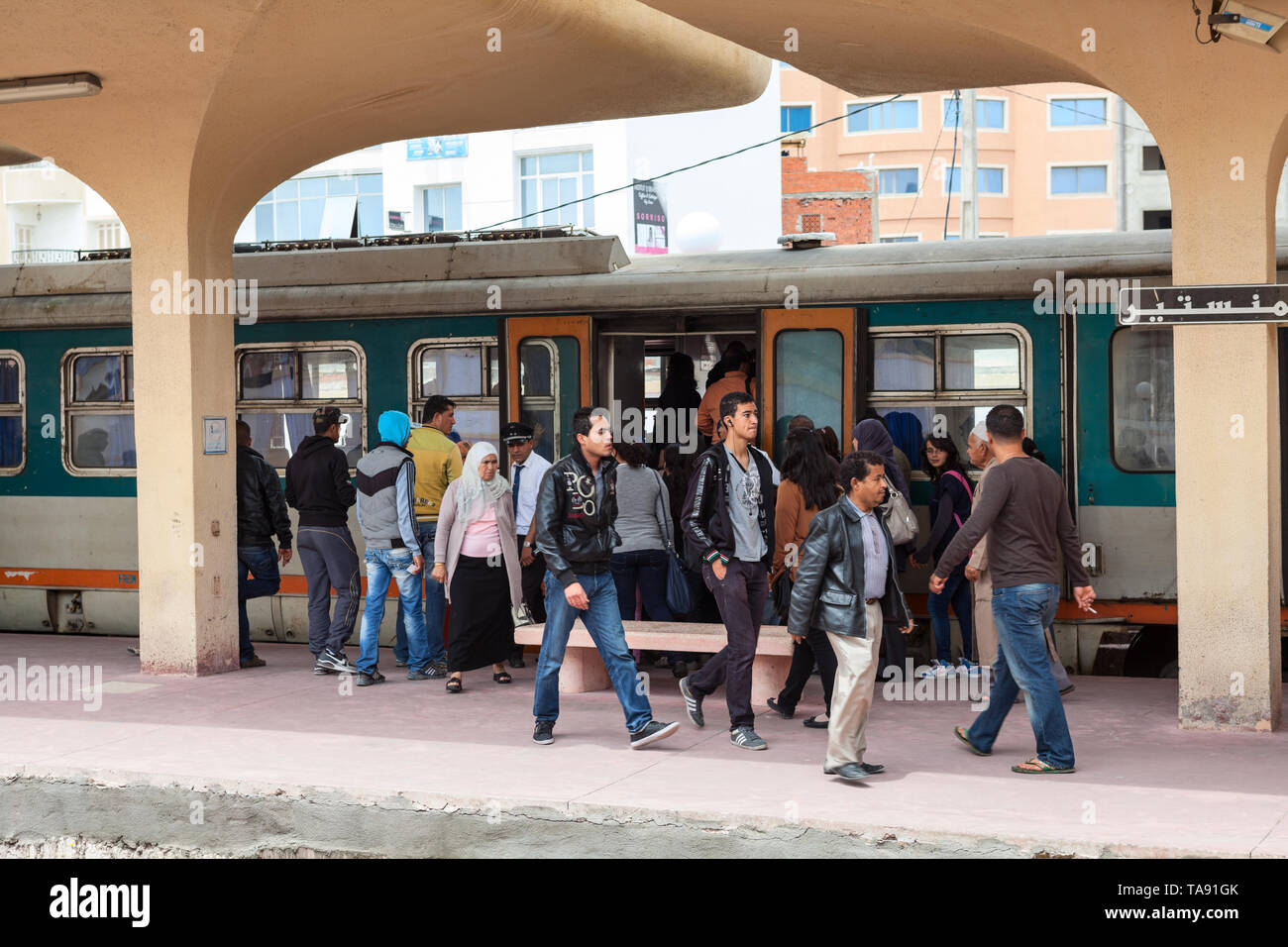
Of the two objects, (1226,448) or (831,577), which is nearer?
(831,577)

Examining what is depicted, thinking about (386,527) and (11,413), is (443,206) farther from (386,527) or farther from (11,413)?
(386,527)

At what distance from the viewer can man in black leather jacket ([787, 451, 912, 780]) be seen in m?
7.16

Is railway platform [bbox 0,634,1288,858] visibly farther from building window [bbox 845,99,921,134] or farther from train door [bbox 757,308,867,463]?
building window [bbox 845,99,921,134]

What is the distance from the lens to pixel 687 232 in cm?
2586

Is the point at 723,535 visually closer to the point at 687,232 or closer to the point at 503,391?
the point at 503,391

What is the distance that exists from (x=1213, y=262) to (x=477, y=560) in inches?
186

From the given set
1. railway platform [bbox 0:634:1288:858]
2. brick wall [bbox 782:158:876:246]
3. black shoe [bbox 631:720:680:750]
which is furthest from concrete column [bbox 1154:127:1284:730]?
brick wall [bbox 782:158:876:246]

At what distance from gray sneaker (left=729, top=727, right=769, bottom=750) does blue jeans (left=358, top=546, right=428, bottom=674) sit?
3.04 metres

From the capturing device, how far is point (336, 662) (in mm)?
10492

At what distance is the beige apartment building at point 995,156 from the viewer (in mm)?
53906

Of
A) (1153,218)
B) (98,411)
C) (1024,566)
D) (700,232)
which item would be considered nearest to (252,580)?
(98,411)

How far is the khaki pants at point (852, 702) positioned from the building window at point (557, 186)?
26.3 m

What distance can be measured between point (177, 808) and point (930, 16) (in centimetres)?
568
